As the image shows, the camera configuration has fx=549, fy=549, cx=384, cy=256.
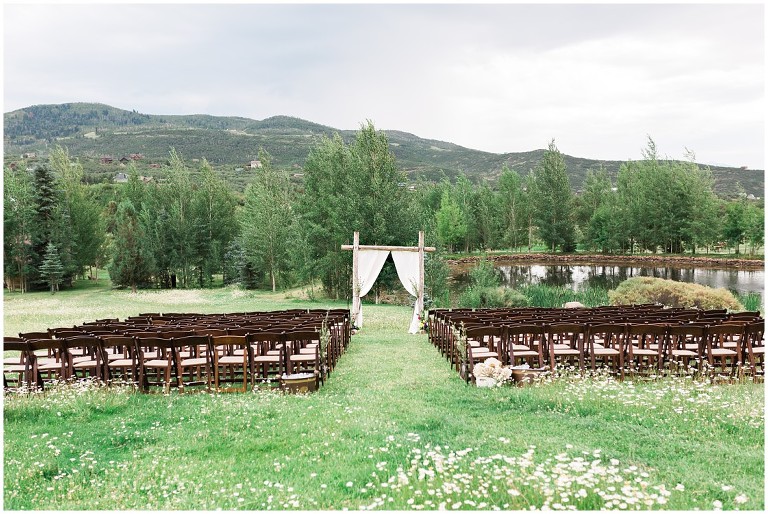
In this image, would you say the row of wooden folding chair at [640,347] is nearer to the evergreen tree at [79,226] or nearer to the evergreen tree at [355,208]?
the evergreen tree at [355,208]

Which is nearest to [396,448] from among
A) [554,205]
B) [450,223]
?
[450,223]

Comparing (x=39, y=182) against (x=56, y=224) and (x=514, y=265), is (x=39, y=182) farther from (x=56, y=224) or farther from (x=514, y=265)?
(x=514, y=265)

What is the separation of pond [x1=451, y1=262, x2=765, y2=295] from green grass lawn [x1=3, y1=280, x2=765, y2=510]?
26.0m

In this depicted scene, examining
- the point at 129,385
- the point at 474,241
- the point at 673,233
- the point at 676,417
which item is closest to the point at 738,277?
the point at 673,233

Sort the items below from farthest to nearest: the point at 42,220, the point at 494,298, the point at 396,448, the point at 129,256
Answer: the point at 42,220 → the point at 129,256 → the point at 494,298 → the point at 396,448

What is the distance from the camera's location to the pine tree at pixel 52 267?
33375 mm

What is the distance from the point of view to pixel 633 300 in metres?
22.6

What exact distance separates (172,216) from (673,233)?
4596 centimetres

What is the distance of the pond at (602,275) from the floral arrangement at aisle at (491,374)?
24.5 meters

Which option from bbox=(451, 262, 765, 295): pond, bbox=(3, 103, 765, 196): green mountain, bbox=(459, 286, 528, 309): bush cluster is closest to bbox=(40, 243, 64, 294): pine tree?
bbox=(451, 262, 765, 295): pond

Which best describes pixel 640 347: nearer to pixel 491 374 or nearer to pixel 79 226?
pixel 491 374

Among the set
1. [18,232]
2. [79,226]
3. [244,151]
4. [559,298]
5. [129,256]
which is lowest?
[559,298]

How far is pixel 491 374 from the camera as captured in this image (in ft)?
27.5

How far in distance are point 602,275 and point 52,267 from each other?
39.1 meters
